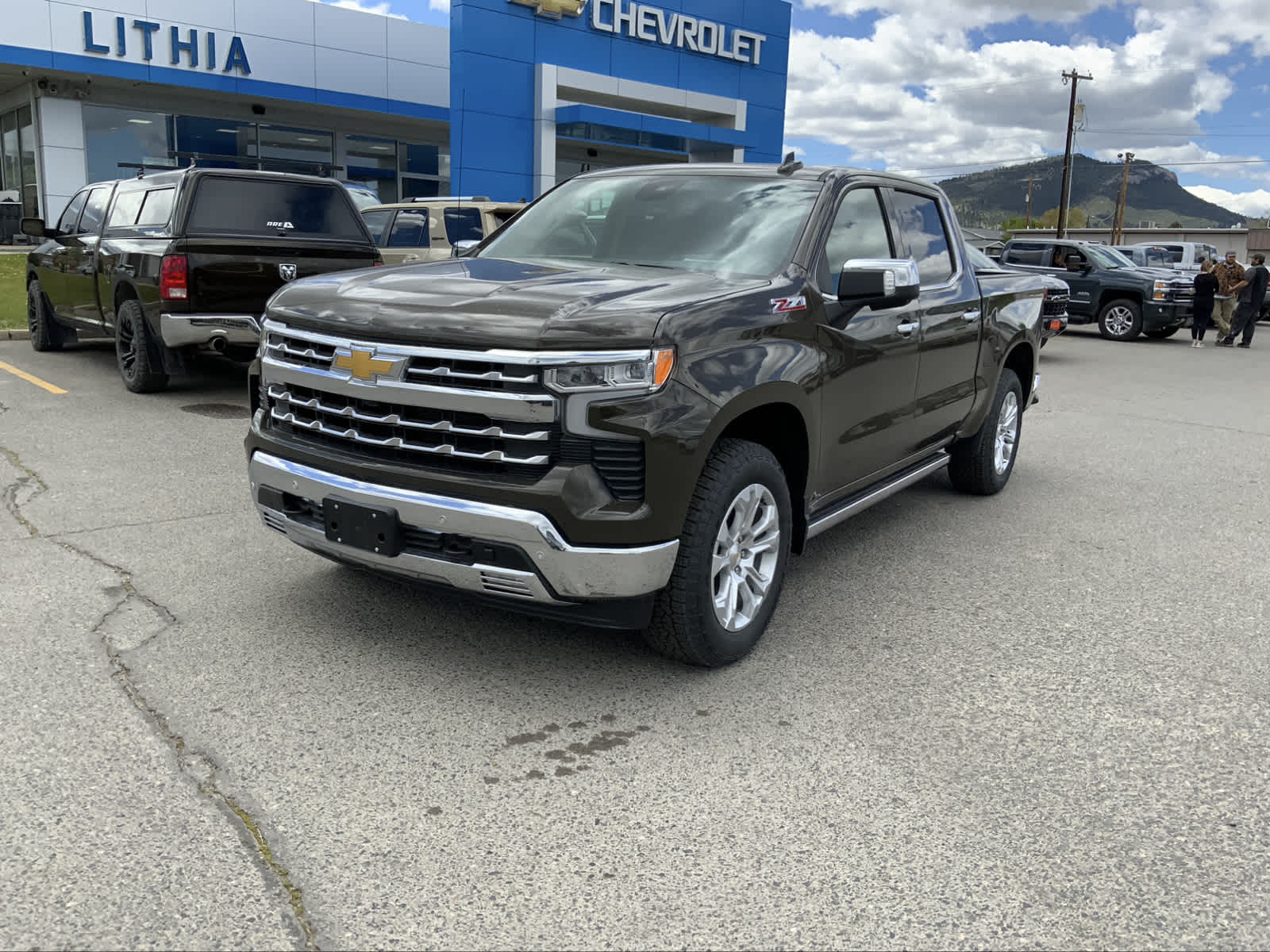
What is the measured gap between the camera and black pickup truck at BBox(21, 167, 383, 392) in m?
8.64

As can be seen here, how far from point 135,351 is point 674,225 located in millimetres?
6309

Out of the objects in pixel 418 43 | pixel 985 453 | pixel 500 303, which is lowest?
pixel 985 453

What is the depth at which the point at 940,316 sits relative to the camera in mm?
5473

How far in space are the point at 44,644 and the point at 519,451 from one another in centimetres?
204

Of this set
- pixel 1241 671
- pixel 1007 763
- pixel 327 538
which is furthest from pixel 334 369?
pixel 1241 671

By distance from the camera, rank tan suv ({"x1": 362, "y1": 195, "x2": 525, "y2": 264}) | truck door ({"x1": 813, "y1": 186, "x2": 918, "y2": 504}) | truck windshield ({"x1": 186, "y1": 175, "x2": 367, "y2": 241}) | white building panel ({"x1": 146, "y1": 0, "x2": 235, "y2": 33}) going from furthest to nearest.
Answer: white building panel ({"x1": 146, "y1": 0, "x2": 235, "y2": 33}), tan suv ({"x1": 362, "y1": 195, "x2": 525, "y2": 264}), truck windshield ({"x1": 186, "y1": 175, "x2": 367, "y2": 241}), truck door ({"x1": 813, "y1": 186, "x2": 918, "y2": 504})

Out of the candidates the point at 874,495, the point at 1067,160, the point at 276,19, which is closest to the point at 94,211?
the point at 874,495

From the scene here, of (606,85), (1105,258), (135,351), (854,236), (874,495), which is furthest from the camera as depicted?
(606,85)

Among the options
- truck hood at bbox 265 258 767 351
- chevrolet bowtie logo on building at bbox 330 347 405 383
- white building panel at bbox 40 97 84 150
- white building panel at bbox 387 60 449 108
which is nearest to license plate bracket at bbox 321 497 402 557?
chevrolet bowtie logo on building at bbox 330 347 405 383

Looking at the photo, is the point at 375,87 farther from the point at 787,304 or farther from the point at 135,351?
the point at 787,304

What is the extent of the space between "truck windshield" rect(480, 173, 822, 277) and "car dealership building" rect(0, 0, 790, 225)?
2166 centimetres

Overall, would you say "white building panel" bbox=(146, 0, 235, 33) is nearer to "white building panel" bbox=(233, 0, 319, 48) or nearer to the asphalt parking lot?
"white building panel" bbox=(233, 0, 319, 48)

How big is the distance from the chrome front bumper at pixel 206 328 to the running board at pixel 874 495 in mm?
5424

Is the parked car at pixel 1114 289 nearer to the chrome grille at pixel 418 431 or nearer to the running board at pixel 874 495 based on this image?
the running board at pixel 874 495
